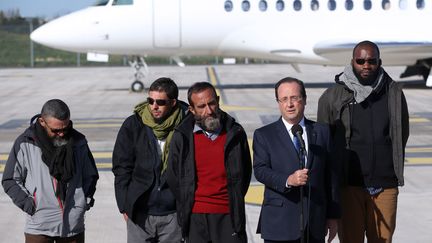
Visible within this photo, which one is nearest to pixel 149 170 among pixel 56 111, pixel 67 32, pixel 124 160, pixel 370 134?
pixel 124 160

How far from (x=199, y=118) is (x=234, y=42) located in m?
18.8

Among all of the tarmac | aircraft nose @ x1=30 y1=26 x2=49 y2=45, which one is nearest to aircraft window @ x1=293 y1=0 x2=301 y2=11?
the tarmac

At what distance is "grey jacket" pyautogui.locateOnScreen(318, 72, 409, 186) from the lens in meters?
6.12

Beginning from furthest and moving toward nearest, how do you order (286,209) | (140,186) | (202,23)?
1. (202,23)
2. (140,186)
3. (286,209)

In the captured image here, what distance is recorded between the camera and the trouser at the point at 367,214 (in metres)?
6.23

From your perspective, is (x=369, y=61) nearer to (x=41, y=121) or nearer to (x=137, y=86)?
(x=41, y=121)

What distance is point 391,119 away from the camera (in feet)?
20.2

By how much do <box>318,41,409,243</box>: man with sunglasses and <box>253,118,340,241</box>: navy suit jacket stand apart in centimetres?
39

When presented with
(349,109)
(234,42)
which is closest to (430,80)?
(234,42)

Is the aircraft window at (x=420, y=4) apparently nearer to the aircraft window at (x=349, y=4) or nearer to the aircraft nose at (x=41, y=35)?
the aircraft window at (x=349, y=4)

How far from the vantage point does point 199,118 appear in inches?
225

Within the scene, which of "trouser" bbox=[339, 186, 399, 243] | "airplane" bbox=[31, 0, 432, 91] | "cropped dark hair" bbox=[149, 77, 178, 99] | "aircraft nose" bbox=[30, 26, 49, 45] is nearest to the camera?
"cropped dark hair" bbox=[149, 77, 178, 99]

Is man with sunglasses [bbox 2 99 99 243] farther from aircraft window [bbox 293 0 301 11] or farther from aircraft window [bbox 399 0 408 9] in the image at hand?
aircraft window [bbox 399 0 408 9]

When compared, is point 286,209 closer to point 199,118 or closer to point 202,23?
point 199,118
